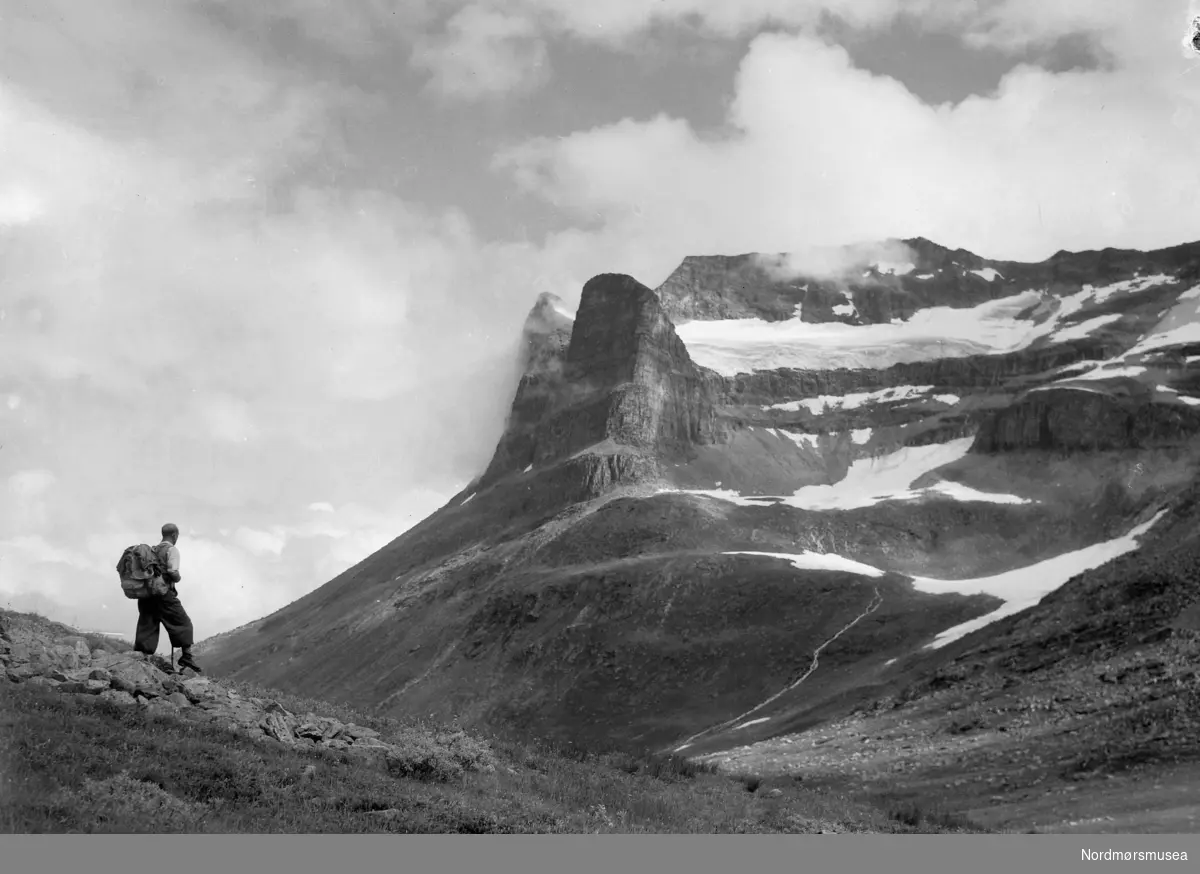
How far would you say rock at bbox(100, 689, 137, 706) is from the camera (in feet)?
69.9

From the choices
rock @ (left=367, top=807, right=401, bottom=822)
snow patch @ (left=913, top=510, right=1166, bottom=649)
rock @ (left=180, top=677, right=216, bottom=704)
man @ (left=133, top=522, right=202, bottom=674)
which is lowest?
rock @ (left=367, top=807, right=401, bottom=822)

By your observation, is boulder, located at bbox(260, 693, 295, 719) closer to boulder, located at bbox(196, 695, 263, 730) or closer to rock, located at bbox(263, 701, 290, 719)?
rock, located at bbox(263, 701, 290, 719)

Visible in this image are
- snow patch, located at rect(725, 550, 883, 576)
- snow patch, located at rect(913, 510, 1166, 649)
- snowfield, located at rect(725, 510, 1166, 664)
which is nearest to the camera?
snowfield, located at rect(725, 510, 1166, 664)

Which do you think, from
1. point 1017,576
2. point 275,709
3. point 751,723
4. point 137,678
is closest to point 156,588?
point 137,678

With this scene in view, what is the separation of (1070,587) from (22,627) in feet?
268

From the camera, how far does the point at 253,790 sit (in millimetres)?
18938

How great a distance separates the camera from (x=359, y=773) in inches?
841

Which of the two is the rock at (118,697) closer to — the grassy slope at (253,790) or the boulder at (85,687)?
the boulder at (85,687)

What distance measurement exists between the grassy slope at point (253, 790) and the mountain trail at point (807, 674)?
9020 cm

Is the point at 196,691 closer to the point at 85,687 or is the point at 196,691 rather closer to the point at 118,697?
the point at 118,697

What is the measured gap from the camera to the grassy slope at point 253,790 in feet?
55.7

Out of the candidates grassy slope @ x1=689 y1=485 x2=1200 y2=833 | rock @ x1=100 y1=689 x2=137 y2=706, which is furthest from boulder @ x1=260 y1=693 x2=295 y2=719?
grassy slope @ x1=689 y1=485 x2=1200 y2=833

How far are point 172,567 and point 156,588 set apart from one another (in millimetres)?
488
